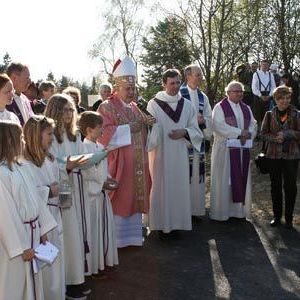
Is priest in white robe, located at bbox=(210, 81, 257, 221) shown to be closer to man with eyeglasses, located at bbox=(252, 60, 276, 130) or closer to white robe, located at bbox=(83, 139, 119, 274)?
white robe, located at bbox=(83, 139, 119, 274)

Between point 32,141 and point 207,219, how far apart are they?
4.70 meters

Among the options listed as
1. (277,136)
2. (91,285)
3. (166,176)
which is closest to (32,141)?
(91,285)

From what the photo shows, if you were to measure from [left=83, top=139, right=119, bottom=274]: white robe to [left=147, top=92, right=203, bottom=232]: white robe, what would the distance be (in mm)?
1648

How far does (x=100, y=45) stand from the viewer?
40.4m

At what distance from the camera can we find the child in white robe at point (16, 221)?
143 inches

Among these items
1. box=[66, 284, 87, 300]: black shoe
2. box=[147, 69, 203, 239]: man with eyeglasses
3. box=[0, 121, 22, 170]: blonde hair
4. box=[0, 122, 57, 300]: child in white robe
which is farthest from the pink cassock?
box=[0, 121, 22, 170]: blonde hair

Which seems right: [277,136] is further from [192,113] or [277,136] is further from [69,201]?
[69,201]

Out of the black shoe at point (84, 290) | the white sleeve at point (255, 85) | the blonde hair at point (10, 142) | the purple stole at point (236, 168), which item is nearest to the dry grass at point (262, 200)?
the purple stole at point (236, 168)

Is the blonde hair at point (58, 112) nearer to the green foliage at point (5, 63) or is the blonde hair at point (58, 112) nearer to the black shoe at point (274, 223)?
the black shoe at point (274, 223)

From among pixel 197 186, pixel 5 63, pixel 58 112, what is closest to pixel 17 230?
pixel 58 112

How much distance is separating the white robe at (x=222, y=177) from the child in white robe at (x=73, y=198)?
349 centimetres

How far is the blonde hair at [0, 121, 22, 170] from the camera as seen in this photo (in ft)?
11.8

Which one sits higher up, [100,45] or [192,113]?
[100,45]

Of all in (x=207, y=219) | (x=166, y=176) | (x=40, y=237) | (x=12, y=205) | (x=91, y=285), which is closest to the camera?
(x=12, y=205)
